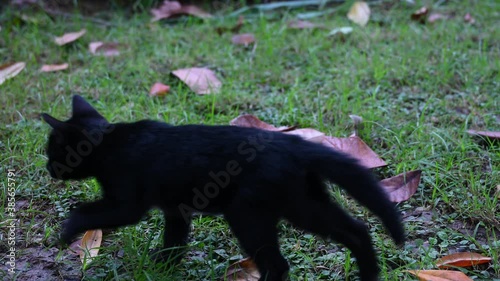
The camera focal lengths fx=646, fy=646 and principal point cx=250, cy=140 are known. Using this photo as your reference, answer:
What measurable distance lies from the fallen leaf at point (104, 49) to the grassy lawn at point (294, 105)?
0.07 metres

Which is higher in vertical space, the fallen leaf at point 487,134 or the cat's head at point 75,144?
the cat's head at point 75,144

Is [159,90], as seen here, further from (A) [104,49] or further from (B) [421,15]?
(B) [421,15]

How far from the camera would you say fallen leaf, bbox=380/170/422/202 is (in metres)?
3.12

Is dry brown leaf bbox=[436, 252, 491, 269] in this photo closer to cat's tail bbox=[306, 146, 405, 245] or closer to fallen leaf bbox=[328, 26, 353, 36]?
cat's tail bbox=[306, 146, 405, 245]

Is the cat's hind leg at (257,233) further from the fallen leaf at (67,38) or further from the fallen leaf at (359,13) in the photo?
the fallen leaf at (359,13)

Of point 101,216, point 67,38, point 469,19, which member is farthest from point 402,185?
point 67,38

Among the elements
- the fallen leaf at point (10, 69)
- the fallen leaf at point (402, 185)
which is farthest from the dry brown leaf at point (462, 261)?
the fallen leaf at point (10, 69)

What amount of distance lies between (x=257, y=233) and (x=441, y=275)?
765 millimetres

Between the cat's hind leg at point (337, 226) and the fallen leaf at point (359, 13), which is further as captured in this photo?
the fallen leaf at point (359, 13)

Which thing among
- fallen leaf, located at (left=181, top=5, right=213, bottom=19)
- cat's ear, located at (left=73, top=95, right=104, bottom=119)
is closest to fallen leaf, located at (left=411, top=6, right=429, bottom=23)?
fallen leaf, located at (left=181, top=5, right=213, bottom=19)

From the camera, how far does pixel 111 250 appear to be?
110 inches

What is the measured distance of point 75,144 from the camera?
8.63 ft

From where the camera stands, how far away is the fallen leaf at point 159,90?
4172 mm

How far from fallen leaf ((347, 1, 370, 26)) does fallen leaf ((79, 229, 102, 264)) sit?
321cm
